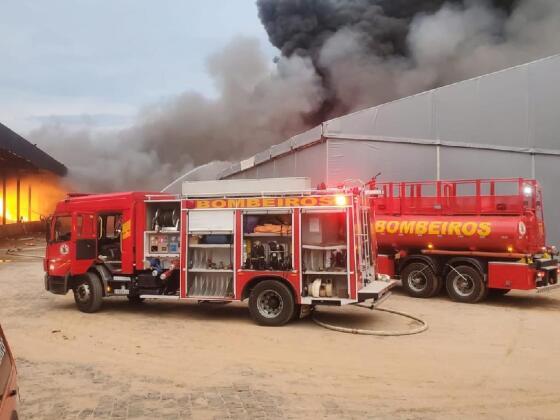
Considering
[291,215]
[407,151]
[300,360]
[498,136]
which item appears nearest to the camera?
[300,360]

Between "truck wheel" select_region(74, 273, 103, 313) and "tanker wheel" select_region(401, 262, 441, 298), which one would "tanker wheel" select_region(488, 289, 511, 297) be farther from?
"truck wheel" select_region(74, 273, 103, 313)

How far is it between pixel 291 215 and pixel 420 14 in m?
30.9

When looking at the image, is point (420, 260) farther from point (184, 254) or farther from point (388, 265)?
point (184, 254)

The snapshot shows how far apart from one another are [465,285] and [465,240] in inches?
39.9

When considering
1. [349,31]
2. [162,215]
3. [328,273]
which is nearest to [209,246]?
[162,215]

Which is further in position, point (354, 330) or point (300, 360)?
point (354, 330)

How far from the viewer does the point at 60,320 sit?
9.82 m

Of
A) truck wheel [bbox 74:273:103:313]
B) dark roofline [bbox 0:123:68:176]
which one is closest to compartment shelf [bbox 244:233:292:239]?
truck wheel [bbox 74:273:103:313]

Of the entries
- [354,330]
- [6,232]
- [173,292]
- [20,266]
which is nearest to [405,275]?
[354,330]

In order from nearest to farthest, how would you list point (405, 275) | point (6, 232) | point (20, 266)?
point (405, 275) < point (20, 266) < point (6, 232)

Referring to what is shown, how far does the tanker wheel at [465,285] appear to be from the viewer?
11.5 m

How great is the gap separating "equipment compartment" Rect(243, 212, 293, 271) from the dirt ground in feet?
3.59

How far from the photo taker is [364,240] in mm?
9242

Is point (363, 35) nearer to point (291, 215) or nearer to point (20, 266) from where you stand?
point (20, 266)
